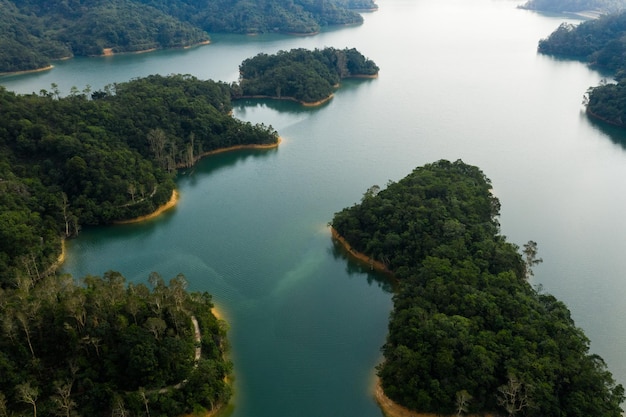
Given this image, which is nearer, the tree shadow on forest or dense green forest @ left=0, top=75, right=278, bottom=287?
dense green forest @ left=0, top=75, right=278, bottom=287

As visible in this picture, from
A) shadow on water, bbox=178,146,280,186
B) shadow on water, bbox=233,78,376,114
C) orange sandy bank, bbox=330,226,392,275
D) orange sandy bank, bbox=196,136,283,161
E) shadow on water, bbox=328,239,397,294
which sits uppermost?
shadow on water, bbox=233,78,376,114

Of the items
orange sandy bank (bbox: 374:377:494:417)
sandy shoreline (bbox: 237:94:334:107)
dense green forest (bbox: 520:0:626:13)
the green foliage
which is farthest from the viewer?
dense green forest (bbox: 520:0:626:13)

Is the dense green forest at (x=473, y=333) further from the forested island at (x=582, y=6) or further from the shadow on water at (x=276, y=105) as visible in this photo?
the forested island at (x=582, y=6)

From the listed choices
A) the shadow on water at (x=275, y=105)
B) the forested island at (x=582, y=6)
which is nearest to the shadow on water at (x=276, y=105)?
the shadow on water at (x=275, y=105)

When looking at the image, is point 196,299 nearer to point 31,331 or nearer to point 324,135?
point 31,331

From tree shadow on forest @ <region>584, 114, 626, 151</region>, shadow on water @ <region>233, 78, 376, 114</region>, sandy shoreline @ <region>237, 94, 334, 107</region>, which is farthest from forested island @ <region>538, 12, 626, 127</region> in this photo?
shadow on water @ <region>233, 78, 376, 114</region>

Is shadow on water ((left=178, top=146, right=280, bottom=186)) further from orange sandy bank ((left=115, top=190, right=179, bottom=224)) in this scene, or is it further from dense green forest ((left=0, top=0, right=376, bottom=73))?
dense green forest ((left=0, top=0, right=376, bottom=73))
